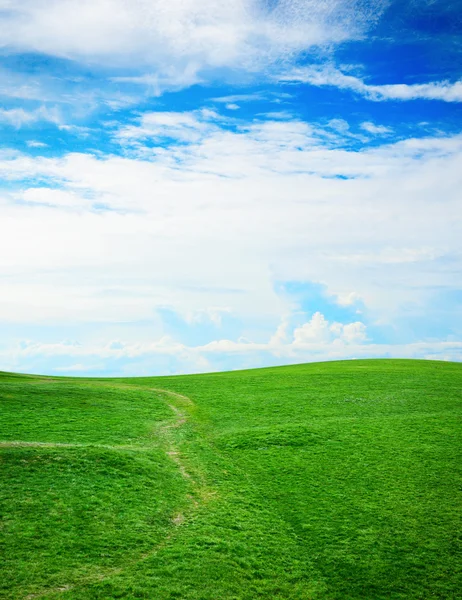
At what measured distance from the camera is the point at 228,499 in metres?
25.3

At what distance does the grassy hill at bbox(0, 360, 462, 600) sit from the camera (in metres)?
17.8

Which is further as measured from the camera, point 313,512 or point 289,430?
point 289,430

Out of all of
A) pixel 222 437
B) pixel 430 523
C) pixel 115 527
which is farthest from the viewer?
pixel 222 437

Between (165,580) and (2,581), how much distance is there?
5.52m

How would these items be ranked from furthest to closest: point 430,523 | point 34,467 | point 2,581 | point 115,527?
point 34,467 < point 430,523 < point 115,527 < point 2,581

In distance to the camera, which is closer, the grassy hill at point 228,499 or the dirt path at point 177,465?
the dirt path at point 177,465

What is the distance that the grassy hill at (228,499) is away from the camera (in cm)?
1778

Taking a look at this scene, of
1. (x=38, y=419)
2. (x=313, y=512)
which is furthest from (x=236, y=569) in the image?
(x=38, y=419)

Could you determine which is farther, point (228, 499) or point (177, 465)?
point (177, 465)

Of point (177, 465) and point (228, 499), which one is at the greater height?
point (177, 465)

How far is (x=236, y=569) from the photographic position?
1853 centimetres

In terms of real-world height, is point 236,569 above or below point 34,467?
below

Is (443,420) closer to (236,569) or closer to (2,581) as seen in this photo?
(236,569)

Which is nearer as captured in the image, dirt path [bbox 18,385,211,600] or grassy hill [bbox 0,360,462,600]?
dirt path [bbox 18,385,211,600]
